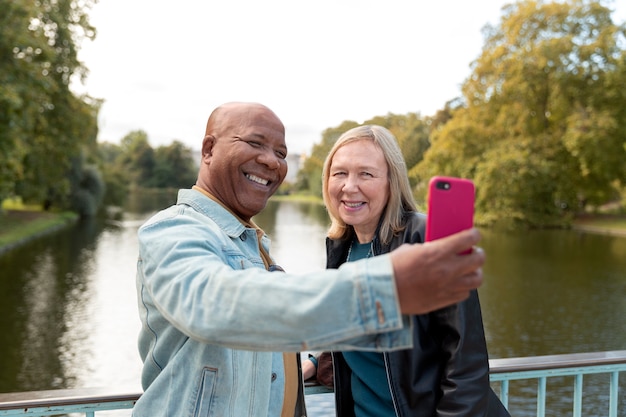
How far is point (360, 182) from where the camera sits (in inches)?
72.4

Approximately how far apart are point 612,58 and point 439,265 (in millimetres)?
31045

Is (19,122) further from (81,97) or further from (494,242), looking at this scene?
(494,242)

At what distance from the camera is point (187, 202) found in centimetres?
128

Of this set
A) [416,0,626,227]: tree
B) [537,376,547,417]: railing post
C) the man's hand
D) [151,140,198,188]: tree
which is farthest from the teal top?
[151,140,198,188]: tree

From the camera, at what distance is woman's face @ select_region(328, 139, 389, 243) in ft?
6.02

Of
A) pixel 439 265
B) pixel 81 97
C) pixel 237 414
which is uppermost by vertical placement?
pixel 81 97

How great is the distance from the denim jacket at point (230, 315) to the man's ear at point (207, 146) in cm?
19

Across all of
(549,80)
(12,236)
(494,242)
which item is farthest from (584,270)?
(12,236)

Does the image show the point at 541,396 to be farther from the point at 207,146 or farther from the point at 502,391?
the point at 207,146

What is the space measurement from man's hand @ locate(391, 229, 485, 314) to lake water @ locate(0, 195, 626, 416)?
12.5 feet

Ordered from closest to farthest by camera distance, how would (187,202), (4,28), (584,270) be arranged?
(187,202) → (4,28) → (584,270)

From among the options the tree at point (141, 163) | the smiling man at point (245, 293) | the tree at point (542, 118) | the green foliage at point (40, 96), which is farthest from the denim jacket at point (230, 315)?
the tree at point (141, 163)

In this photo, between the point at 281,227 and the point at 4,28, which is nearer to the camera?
the point at 4,28

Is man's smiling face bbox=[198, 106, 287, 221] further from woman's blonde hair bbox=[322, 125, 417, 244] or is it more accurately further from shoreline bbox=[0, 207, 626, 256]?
shoreline bbox=[0, 207, 626, 256]
